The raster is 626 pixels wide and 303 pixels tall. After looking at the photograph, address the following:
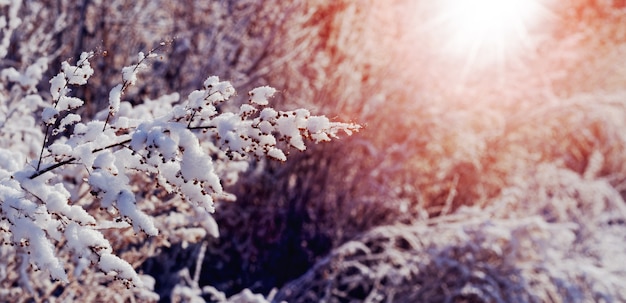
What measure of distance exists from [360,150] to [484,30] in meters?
1.67

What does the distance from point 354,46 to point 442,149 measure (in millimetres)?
871

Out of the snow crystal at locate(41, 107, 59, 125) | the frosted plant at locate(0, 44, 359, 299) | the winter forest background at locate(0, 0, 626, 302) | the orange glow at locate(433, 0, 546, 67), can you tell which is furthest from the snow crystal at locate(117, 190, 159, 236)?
the orange glow at locate(433, 0, 546, 67)

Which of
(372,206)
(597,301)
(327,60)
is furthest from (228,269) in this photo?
(597,301)

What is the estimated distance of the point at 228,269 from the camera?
12.4 ft

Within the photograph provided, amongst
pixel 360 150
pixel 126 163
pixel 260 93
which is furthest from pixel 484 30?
pixel 126 163

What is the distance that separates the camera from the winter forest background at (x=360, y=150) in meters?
2.90

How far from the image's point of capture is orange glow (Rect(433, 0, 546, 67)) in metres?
4.77

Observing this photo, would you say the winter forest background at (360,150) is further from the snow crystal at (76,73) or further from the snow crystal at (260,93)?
the snow crystal at (260,93)

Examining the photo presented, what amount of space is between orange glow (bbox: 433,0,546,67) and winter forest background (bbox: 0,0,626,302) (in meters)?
0.02

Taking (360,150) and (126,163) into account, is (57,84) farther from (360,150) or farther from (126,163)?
(360,150)

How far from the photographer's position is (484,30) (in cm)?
518

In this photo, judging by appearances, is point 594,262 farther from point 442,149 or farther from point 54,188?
point 54,188

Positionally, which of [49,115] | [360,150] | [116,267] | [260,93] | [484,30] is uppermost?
[484,30]

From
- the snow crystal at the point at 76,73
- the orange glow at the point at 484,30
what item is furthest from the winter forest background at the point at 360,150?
the snow crystal at the point at 76,73
